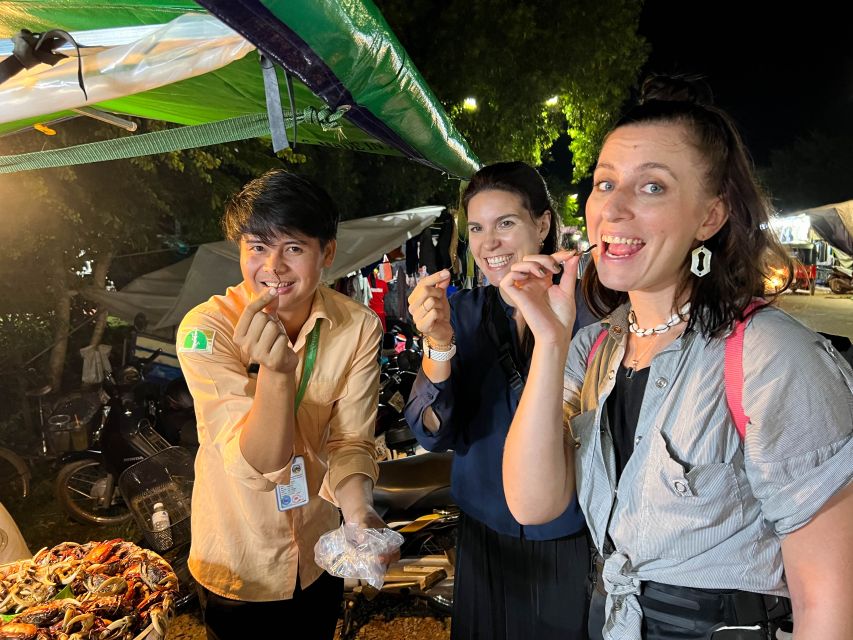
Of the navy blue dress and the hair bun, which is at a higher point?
the hair bun

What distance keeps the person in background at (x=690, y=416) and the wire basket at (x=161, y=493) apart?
9.71 ft

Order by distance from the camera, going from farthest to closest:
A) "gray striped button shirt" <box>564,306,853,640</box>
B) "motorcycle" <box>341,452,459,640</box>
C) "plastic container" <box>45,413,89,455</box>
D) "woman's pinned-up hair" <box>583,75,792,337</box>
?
"plastic container" <box>45,413,89,455</box>
"motorcycle" <box>341,452,459,640</box>
"woman's pinned-up hair" <box>583,75,792,337</box>
"gray striped button shirt" <box>564,306,853,640</box>

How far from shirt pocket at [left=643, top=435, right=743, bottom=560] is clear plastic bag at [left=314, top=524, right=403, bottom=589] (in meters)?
0.92

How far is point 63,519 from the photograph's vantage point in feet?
18.3

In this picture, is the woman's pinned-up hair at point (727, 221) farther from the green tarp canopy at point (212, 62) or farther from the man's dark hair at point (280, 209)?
the man's dark hair at point (280, 209)

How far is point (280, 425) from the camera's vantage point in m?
1.74

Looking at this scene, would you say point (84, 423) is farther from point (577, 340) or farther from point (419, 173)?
point (419, 173)

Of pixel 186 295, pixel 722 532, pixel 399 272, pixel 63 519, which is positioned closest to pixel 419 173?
pixel 399 272

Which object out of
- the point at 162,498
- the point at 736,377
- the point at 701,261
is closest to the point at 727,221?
the point at 701,261

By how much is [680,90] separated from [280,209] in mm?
1409

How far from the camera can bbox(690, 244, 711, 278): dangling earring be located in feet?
4.53

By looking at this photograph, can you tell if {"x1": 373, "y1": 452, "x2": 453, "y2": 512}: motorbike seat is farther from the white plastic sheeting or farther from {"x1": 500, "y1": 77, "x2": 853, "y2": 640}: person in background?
the white plastic sheeting

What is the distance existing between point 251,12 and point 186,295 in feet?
21.4

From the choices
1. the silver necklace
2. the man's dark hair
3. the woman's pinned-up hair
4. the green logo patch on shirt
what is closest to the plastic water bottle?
the green logo patch on shirt
